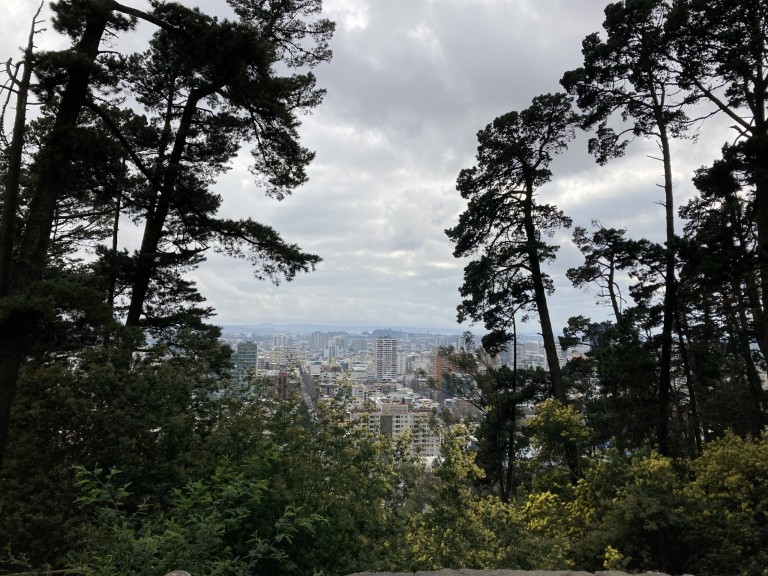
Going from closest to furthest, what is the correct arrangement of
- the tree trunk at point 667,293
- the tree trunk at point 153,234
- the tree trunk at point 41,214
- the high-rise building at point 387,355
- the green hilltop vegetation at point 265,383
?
the green hilltop vegetation at point 265,383 < the tree trunk at point 41,214 < the tree trunk at point 153,234 < the tree trunk at point 667,293 < the high-rise building at point 387,355

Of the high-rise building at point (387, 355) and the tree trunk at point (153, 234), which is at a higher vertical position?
the tree trunk at point (153, 234)

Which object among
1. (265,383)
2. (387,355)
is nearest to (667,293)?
(265,383)

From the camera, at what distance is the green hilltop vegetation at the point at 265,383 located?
12.7ft

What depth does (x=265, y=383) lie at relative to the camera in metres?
5.71

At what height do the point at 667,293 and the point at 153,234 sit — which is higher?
the point at 153,234

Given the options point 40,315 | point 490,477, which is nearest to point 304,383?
point 40,315

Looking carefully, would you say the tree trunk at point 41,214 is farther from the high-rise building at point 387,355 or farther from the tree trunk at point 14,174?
the high-rise building at point 387,355

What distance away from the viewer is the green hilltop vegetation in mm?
3879

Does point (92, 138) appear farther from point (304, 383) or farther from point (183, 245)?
point (304, 383)

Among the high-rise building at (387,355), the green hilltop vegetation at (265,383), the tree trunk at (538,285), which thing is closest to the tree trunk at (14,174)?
the green hilltop vegetation at (265,383)

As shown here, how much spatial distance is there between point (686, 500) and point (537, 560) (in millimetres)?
2682

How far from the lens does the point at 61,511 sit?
4.16 metres

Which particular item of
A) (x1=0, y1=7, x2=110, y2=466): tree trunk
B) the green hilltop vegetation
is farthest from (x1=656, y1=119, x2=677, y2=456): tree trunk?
(x1=0, y1=7, x2=110, y2=466): tree trunk

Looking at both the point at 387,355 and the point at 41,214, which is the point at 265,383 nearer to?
the point at 41,214
